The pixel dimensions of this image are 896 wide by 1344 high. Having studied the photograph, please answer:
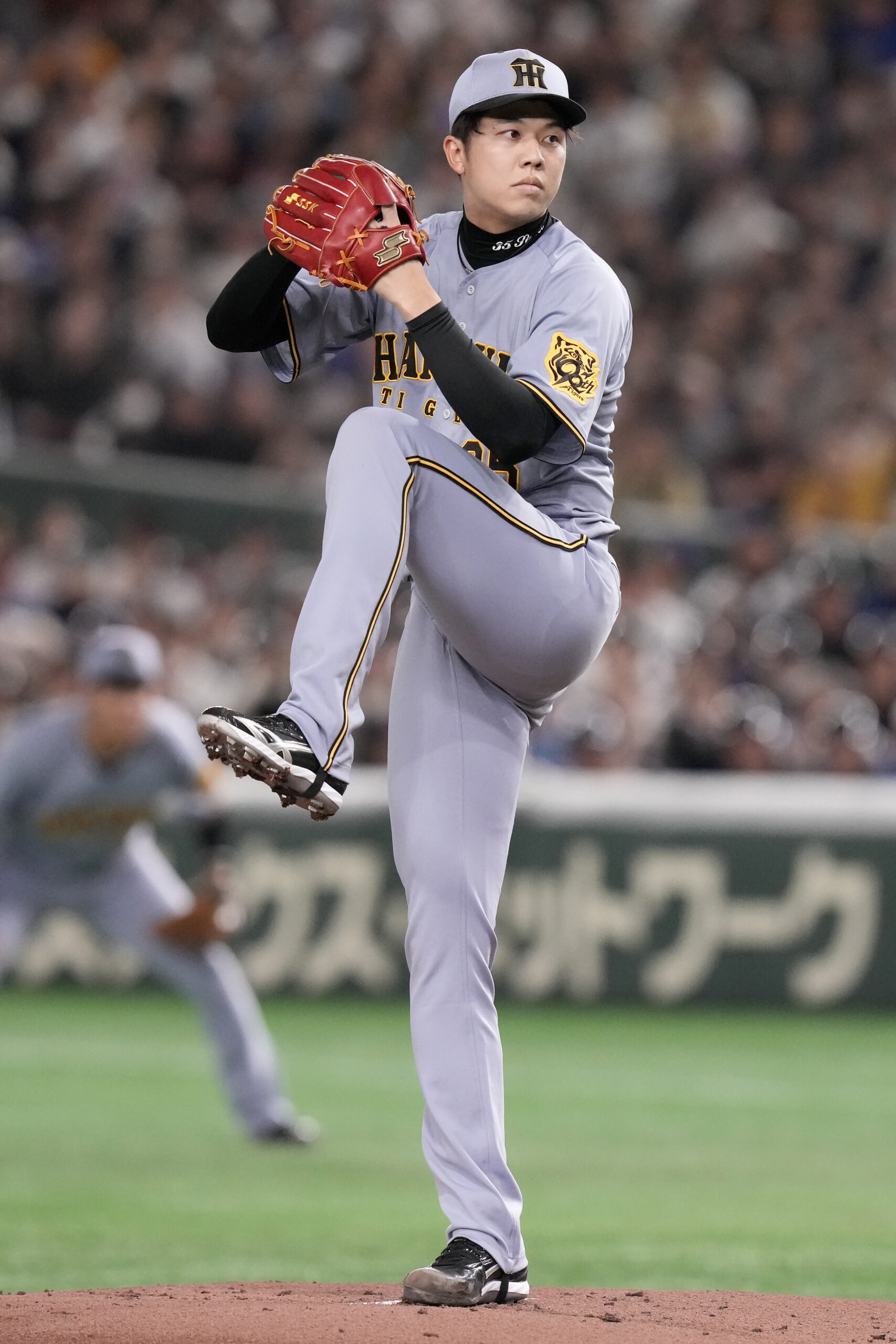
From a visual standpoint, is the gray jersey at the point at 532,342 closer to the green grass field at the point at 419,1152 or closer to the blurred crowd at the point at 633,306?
the green grass field at the point at 419,1152

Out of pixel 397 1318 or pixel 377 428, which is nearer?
pixel 397 1318

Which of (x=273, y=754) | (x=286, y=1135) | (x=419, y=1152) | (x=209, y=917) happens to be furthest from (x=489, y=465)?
(x=286, y=1135)

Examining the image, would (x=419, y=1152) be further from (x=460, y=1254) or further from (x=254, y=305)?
(x=254, y=305)

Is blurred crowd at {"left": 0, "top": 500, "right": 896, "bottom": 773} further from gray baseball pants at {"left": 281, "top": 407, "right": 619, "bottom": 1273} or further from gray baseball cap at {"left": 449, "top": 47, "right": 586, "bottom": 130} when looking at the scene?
gray baseball cap at {"left": 449, "top": 47, "right": 586, "bottom": 130}

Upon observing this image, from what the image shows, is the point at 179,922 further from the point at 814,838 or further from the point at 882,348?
the point at 882,348

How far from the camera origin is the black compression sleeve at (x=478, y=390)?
3.30 meters

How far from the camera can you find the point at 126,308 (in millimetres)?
11844

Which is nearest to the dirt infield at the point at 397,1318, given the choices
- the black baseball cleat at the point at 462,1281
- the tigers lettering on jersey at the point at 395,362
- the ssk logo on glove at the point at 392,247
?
the black baseball cleat at the point at 462,1281

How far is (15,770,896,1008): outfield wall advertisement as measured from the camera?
421 inches

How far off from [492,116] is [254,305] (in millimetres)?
552

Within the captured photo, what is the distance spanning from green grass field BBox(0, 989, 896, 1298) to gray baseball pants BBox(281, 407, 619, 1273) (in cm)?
131

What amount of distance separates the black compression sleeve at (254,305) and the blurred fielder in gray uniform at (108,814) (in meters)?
3.71

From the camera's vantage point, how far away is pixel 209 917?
7074mm

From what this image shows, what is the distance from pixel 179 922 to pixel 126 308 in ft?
18.6
